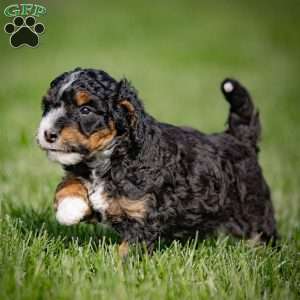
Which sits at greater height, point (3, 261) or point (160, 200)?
point (160, 200)

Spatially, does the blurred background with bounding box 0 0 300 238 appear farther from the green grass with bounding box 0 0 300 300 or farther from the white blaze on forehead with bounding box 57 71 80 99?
the white blaze on forehead with bounding box 57 71 80 99

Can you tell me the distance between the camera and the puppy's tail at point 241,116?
569 cm

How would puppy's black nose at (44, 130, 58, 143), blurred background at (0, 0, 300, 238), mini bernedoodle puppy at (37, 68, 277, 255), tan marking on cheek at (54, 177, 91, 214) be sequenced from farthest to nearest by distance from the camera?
blurred background at (0, 0, 300, 238), tan marking on cheek at (54, 177, 91, 214), mini bernedoodle puppy at (37, 68, 277, 255), puppy's black nose at (44, 130, 58, 143)

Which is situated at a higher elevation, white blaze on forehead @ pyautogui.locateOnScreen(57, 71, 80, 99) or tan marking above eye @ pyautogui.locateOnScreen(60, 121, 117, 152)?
white blaze on forehead @ pyautogui.locateOnScreen(57, 71, 80, 99)

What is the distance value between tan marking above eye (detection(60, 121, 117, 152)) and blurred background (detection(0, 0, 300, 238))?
183 cm

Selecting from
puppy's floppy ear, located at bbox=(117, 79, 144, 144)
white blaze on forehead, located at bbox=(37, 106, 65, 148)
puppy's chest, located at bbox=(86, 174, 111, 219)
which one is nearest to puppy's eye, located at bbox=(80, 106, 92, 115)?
white blaze on forehead, located at bbox=(37, 106, 65, 148)

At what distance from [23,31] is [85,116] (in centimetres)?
111

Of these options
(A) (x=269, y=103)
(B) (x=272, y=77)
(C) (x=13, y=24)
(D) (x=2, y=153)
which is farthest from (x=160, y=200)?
(B) (x=272, y=77)

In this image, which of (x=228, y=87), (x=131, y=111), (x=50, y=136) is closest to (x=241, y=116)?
(x=228, y=87)

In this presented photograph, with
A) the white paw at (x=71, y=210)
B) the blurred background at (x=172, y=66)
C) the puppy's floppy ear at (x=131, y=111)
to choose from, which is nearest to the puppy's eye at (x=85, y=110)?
the puppy's floppy ear at (x=131, y=111)

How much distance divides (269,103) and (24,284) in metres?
10.6

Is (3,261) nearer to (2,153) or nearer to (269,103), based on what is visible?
(2,153)

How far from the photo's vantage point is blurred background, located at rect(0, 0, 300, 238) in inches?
320

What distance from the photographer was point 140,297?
3.68 meters
